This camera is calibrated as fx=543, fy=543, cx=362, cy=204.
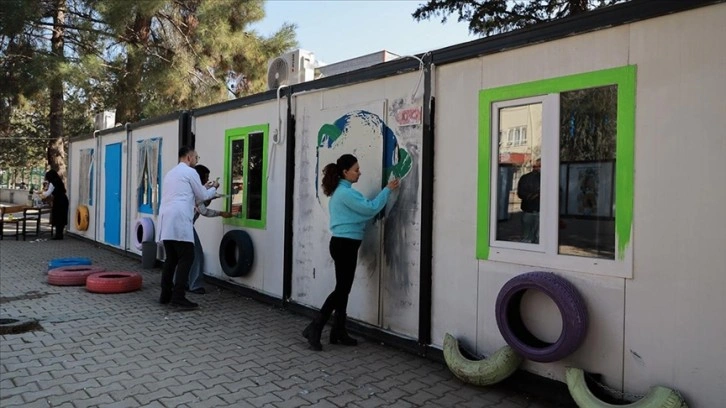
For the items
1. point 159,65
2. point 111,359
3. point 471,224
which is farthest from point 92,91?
point 471,224

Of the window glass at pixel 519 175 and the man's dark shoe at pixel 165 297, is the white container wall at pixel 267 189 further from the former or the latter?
the window glass at pixel 519 175

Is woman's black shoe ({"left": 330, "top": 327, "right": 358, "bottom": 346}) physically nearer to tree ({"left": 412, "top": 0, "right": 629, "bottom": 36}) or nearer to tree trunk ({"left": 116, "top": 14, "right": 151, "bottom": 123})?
tree ({"left": 412, "top": 0, "right": 629, "bottom": 36})

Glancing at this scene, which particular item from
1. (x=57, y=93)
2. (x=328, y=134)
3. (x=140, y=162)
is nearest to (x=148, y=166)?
(x=140, y=162)

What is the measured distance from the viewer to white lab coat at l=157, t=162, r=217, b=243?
242 inches

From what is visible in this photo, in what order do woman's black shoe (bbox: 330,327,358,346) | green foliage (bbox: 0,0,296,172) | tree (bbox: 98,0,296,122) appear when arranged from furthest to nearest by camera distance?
1. tree (bbox: 98,0,296,122)
2. green foliage (bbox: 0,0,296,172)
3. woman's black shoe (bbox: 330,327,358,346)

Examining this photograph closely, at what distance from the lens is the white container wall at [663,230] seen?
2.98m

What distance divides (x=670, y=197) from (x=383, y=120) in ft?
8.45

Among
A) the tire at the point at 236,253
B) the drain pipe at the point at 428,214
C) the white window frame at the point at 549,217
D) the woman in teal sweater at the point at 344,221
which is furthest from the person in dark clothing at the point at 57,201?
the white window frame at the point at 549,217

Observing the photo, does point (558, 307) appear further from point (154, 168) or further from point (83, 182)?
point (83, 182)

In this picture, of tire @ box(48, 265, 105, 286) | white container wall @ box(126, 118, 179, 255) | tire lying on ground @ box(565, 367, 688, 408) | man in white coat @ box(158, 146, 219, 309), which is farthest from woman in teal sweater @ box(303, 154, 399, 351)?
white container wall @ box(126, 118, 179, 255)

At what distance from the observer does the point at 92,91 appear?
14.7m

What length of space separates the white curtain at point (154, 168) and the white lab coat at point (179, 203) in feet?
9.99

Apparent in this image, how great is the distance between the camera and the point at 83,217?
12602 millimetres

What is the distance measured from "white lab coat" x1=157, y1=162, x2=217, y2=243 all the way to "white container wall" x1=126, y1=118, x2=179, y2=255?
2.34m
